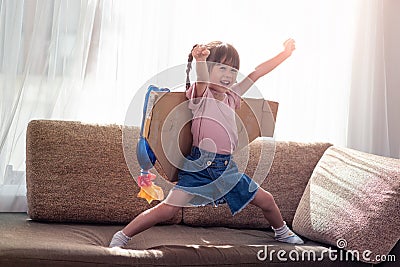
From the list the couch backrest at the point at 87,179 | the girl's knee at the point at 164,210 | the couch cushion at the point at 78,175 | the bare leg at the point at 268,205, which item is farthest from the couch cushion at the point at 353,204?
the couch cushion at the point at 78,175

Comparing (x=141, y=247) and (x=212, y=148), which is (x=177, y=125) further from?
(x=141, y=247)

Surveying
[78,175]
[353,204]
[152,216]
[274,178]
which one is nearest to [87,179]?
[78,175]

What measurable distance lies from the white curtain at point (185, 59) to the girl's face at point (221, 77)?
0.39 m

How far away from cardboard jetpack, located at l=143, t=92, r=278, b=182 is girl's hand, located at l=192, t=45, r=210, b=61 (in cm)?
14

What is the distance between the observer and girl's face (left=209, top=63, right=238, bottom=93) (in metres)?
2.19

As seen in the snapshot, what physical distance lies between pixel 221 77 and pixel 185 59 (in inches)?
24.5

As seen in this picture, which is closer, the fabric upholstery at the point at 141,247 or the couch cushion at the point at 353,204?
the fabric upholstery at the point at 141,247

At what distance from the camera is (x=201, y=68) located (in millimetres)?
2164

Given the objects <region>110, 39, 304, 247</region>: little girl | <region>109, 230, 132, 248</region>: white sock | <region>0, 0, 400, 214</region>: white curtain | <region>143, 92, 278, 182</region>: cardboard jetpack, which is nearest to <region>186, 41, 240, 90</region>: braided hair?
<region>110, 39, 304, 247</region>: little girl

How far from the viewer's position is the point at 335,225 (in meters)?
2.24

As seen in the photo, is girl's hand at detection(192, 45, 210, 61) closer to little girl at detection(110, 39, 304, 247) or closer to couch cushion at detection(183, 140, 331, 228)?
little girl at detection(110, 39, 304, 247)

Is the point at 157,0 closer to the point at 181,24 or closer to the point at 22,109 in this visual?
the point at 181,24

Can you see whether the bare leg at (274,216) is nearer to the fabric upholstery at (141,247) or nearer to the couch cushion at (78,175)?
the fabric upholstery at (141,247)

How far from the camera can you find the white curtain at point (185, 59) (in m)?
2.59
